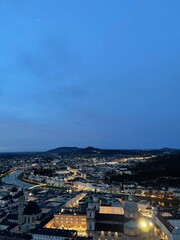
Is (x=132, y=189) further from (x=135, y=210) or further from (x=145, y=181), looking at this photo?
(x=135, y=210)

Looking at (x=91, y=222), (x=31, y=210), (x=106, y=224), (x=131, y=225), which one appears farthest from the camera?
(x=31, y=210)

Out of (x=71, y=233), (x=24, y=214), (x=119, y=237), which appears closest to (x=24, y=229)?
(x=24, y=214)

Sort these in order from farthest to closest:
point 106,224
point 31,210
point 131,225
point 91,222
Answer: point 31,210
point 106,224
point 91,222
point 131,225

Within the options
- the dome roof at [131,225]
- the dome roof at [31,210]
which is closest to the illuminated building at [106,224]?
the dome roof at [131,225]

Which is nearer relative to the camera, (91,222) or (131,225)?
(131,225)

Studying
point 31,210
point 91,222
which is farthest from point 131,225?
point 31,210

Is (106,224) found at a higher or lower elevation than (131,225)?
lower

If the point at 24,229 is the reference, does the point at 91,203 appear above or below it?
above

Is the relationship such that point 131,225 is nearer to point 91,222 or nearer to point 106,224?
point 106,224

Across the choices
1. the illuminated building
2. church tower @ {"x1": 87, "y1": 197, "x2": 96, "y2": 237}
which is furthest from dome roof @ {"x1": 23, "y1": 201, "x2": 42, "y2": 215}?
church tower @ {"x1": 87, "y1": 197, "x2": 96, "y2": 237}

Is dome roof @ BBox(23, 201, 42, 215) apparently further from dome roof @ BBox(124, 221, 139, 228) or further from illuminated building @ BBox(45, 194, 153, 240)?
dome roof @ BBox(124, 221, 139, 228)

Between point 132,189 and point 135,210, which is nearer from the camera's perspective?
point 135,210
